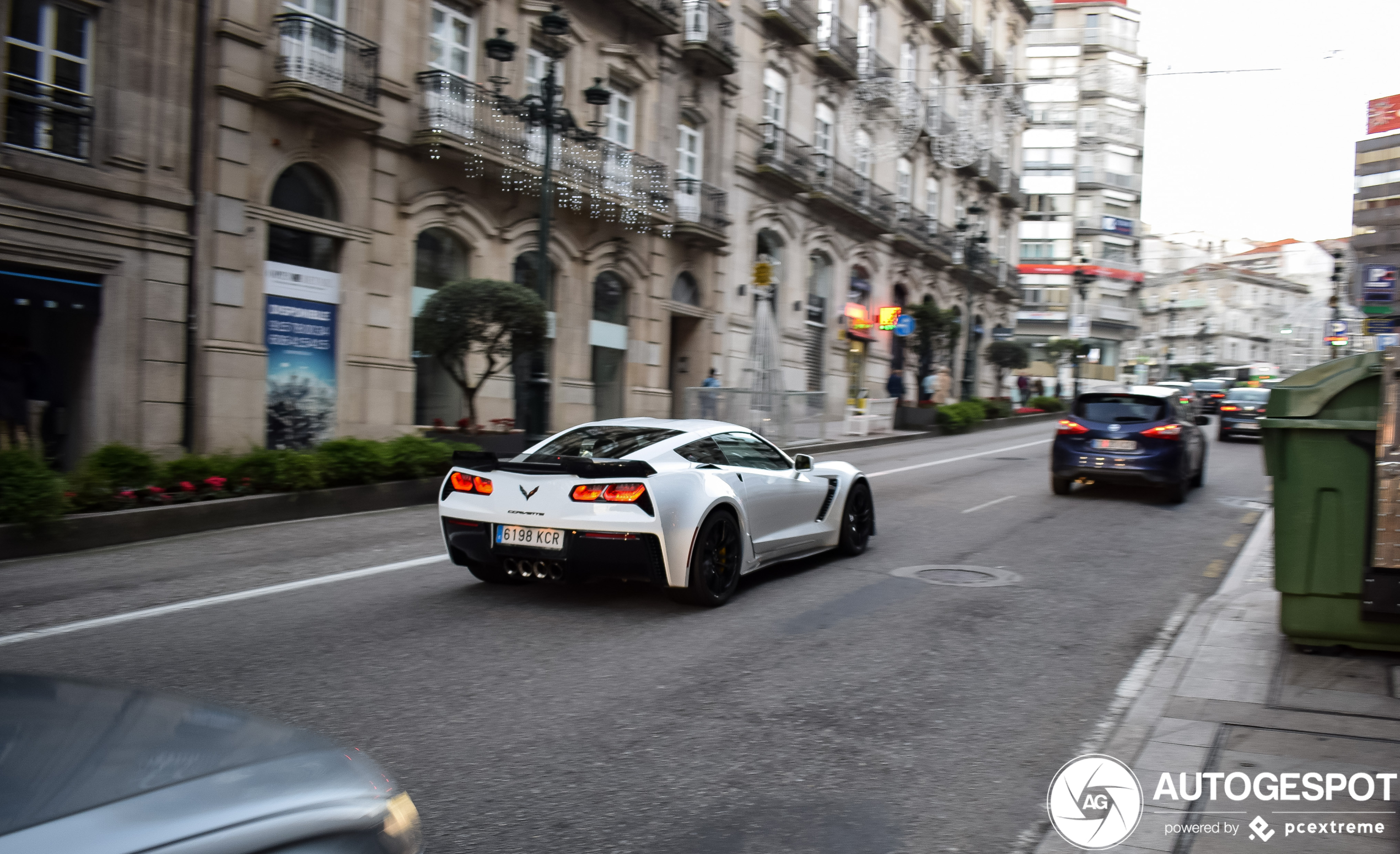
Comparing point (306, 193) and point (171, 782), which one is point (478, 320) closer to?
point (306, 193)

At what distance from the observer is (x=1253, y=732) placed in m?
4.94

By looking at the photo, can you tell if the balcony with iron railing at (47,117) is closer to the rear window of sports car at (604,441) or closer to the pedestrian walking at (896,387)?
the rear window of sports car at (604,441)

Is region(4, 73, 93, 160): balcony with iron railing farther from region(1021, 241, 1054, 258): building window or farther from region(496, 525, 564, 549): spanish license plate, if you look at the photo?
region(1021, 241, 1054, 258): building window

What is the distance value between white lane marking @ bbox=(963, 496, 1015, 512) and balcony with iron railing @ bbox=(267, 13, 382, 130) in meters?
11.8

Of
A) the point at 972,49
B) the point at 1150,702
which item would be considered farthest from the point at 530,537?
the point at 972,49

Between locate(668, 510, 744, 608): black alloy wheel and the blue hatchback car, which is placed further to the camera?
the blue hatchback car

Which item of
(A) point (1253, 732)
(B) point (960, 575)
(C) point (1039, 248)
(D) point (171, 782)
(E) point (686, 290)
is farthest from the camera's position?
(C) point (1039, 248)

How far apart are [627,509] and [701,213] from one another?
22270 mm

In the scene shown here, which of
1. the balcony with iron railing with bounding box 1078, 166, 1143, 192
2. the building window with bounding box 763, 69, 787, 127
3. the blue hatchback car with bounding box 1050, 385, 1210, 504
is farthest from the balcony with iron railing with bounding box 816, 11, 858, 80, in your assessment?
the balcony with iron railing with bounding box 1078, 166, 1143, 192

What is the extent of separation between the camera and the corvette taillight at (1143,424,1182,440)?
14711 millimetres

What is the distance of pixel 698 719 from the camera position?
5.04 m

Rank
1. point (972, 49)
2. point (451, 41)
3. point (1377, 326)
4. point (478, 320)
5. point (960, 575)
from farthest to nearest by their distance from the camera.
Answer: point (972, 49) < point (451, 41) < point (478, 320) < point (960, 575) < point (1377, 326)

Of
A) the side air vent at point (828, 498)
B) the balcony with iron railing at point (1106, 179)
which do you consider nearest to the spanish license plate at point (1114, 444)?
the side air vent at point (828, 498)

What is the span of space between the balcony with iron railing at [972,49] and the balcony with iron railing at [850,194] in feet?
37.3
